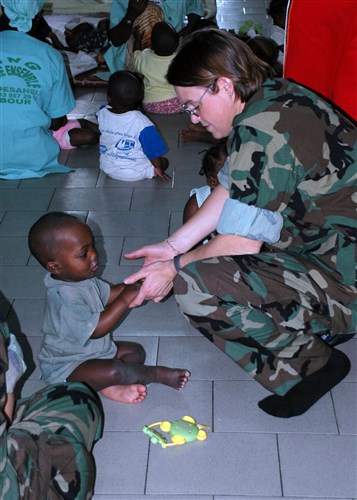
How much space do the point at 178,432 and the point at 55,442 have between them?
1.37ft

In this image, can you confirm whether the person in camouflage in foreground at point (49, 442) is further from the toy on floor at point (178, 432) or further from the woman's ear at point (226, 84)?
the woman's ear at point (226, 84)

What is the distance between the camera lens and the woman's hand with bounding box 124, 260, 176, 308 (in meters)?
2.21

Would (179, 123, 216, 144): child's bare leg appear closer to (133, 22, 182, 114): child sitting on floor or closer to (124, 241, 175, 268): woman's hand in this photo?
(133, 22, 182, 114): child sitting on floor

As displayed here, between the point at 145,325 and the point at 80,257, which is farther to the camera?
the point at 145,325

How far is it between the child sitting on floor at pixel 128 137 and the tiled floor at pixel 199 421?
539 millimetres

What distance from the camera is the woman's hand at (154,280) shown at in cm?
221

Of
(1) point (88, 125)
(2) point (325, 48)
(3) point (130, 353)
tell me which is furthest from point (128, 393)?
(1) point (88, 125)

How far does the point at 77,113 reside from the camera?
4.38 metres

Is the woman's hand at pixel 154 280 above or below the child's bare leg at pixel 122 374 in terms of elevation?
above

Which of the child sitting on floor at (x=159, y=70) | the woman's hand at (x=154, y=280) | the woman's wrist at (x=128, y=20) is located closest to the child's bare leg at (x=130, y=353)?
the woman's hand at (x=154, y=280)

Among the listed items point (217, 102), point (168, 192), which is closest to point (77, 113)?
point (168, 192)

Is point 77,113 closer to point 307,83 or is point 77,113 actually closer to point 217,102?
point 307,83

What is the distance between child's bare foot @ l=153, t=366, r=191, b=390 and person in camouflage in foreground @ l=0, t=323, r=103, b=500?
273mm

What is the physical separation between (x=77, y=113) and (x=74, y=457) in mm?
2879
